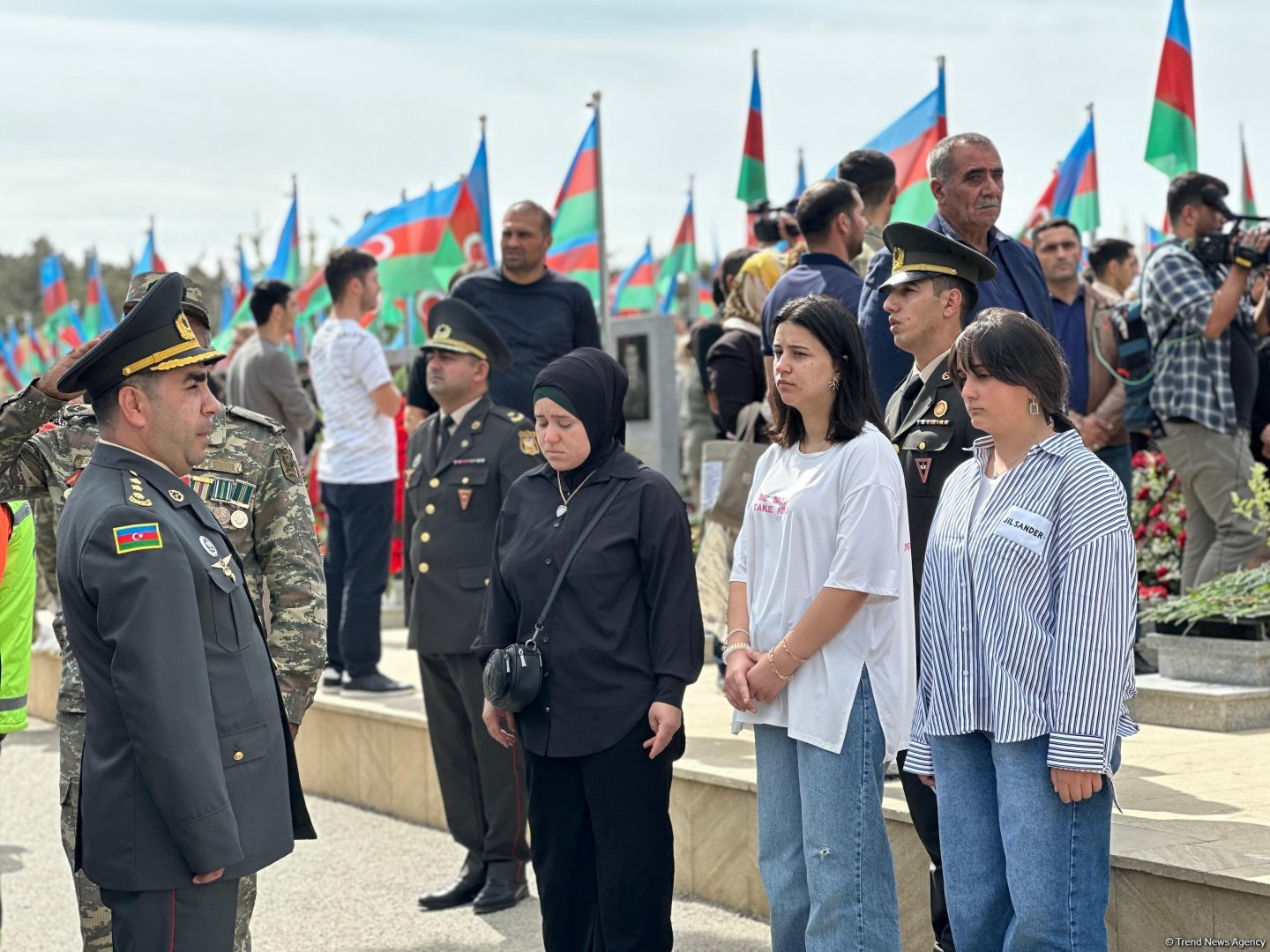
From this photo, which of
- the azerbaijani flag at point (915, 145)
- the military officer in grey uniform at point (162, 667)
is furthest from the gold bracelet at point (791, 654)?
the azerbaijani flag at point (915, 145)

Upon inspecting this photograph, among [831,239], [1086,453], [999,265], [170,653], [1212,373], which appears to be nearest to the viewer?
[170,653]

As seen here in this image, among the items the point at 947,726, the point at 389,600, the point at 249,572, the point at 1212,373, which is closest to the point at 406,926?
the point at 249,572

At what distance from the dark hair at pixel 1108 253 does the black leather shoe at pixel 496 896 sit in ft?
16.7

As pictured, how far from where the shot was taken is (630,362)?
11.1 metres

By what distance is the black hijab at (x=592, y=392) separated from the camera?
451 centimetres

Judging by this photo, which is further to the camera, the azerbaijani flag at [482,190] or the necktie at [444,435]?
the azerbaijani flag at [482,190]

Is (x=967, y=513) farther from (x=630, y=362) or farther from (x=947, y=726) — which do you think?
(x=630, y=362)

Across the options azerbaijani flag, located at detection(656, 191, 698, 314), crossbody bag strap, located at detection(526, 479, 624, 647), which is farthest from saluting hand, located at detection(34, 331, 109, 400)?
azerbaijani flag, located at detection(656, 191, 698, 314)

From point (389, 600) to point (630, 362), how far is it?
130 inches

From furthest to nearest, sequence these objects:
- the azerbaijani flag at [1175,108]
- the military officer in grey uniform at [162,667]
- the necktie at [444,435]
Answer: the azerbaijani flag at [1175,108] → the necktie at [444,435] → the military officer in grey uniform at [162,667]

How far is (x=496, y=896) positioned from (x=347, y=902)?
69 centimetres

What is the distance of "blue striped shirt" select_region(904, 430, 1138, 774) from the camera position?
11.3 ft

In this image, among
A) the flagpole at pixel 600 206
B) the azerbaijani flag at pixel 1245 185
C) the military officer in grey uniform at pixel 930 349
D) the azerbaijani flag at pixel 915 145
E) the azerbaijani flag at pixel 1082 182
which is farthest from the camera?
the azerbaijani flag at pixel 1245 185

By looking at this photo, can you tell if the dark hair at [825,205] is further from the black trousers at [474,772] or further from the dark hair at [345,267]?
the dark hair at [345,267]
